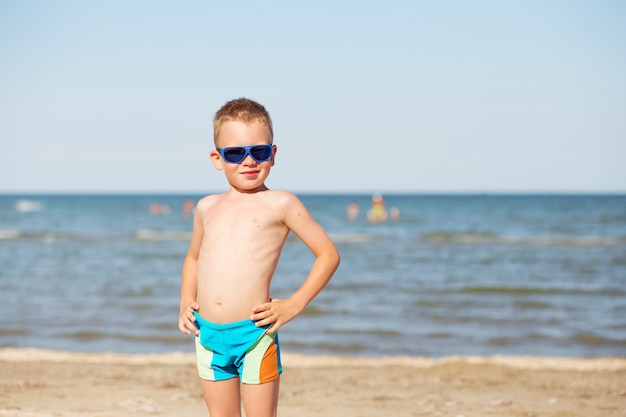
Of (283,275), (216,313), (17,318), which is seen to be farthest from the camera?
(283,275)

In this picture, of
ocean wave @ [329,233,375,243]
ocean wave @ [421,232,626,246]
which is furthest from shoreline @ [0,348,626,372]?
ocean wave @ [329,233,375,243]

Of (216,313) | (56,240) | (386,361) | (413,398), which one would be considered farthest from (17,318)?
(56,240)

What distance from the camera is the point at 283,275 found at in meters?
16.5

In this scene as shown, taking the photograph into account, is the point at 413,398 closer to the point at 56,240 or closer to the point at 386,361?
the point at 386,361

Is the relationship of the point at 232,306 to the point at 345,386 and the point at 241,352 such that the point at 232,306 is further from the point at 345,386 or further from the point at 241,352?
the point at 345,386

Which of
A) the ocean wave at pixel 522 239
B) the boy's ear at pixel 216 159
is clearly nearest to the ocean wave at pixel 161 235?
the ocean wave at pixel 522 239

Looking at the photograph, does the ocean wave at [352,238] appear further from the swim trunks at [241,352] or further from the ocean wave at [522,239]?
the swim trunks at [241,352]

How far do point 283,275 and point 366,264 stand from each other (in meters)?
3.26

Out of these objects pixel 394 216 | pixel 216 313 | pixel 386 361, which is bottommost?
pixel 394 216

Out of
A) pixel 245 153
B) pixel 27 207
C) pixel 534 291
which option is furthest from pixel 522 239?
pixel 27 207

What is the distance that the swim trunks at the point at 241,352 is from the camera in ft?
10.1

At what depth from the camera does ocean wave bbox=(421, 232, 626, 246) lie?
89.1 ft

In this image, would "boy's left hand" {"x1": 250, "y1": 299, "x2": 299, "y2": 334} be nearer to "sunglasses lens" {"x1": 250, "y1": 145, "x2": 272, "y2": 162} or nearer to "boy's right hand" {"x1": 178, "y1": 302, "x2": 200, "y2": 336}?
"boy's right hand" {"x1": 178, "y1": 302, "x2": 200, "y2": 336}

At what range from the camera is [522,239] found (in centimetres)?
2948
